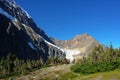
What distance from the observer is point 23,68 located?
188 metres

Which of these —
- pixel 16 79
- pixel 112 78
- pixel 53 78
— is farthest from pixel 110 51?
pixel 112 78

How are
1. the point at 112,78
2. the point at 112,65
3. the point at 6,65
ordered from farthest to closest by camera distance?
1. the point at 6,65
2. the point at 112,65
3. the point at 112,78

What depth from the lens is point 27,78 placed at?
145375mm

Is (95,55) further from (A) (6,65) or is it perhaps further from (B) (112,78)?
(B) (112,78)

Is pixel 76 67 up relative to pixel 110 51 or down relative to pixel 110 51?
down

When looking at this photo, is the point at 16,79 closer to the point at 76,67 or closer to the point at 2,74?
the point at 76,67

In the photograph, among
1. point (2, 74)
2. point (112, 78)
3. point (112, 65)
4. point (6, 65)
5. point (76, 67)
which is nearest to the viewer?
point (112, 78)

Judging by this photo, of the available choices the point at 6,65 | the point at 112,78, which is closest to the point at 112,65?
the point at 112,78

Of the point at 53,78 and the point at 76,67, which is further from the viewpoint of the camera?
the point at 76,67

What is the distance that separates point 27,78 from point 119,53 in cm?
6583

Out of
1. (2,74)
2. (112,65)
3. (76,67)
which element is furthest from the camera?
(2,74)

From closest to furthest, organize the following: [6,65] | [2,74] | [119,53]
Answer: [119,53] → [2,74] → [6,65]

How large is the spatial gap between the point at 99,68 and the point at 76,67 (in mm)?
15020

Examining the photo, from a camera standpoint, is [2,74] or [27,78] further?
[2,74]
